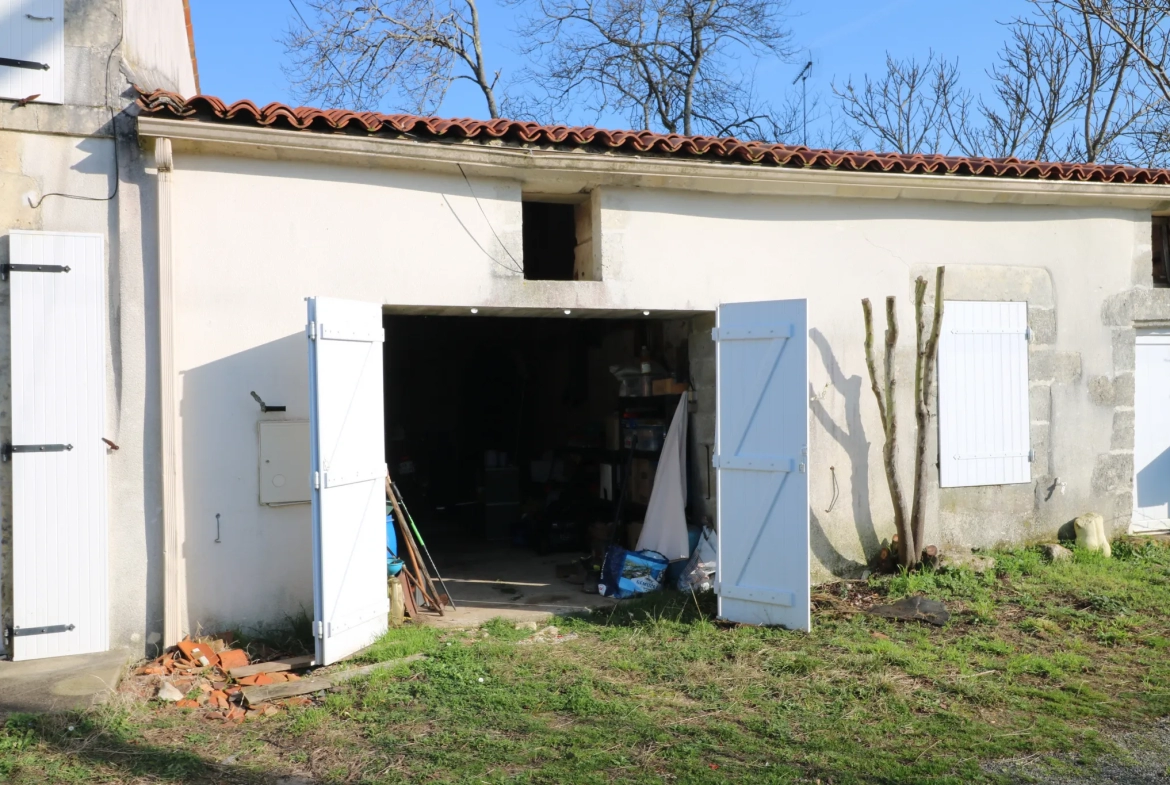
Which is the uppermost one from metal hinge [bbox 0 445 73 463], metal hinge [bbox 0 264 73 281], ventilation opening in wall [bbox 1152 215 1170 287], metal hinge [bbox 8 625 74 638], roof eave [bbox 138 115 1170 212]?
roof eave [bbox 138 115 1170 212]

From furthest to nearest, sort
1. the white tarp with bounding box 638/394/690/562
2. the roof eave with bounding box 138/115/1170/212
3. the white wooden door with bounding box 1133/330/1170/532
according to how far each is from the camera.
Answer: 1. the white wooden door with bounding box 1133/330/1170/532
2. the white tarp with bounding box 638/394/690/562
3. the roof eave with bounding box 138/115/1170/212

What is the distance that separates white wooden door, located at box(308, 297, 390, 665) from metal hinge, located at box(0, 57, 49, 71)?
214cm

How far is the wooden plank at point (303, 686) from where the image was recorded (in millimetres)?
4969

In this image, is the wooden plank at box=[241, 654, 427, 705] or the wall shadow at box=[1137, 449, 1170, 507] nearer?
the wooden plank at box=[241, 654, 427, 705]

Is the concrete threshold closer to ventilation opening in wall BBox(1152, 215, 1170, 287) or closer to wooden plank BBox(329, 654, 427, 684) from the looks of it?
wooden plank BBox(329, 654, 427, 684)

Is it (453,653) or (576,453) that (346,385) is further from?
(576,453)

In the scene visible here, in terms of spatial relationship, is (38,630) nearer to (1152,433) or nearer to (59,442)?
(59,442)

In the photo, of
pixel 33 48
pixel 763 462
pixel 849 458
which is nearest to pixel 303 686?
pixel 763 462

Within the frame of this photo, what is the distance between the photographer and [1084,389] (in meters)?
8.17

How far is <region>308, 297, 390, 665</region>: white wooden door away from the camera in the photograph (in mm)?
5379

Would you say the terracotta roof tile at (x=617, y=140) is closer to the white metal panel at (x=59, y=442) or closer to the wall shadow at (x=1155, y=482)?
the white metal panel at (x=59, y=442)

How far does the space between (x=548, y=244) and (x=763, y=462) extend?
499 centimetres

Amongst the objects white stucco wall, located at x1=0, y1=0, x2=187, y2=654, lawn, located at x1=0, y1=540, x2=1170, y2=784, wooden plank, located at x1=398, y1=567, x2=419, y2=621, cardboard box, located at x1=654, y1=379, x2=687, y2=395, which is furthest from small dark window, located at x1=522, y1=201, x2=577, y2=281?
white stucco wall, located at x1=0, y1=0, x2=187, y2=654

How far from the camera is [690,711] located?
4809 mm
